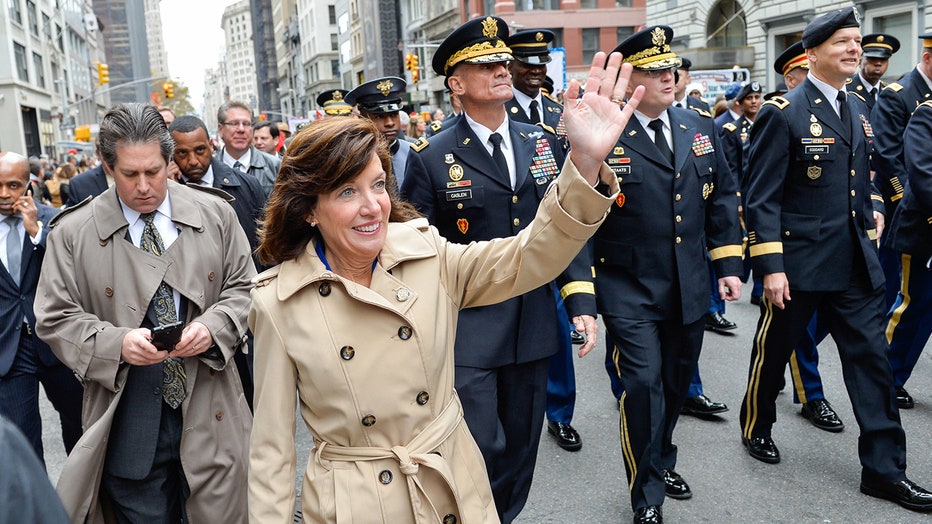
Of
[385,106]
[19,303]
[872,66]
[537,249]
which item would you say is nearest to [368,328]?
[537,249]

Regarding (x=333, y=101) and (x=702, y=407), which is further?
(x=333, y=101)

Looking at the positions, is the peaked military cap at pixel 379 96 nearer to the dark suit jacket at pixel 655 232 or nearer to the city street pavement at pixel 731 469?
the city street pavement at pixel 731 469

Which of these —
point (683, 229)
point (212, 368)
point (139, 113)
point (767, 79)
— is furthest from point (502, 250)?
point (767, 79)

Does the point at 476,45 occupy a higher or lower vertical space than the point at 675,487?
higher

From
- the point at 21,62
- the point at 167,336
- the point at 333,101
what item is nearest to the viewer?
the point at 167,336

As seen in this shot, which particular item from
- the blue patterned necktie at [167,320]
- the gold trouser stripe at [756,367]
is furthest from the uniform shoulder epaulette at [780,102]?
the blue patterned necktie at [167,320]

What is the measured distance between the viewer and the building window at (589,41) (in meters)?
50.1

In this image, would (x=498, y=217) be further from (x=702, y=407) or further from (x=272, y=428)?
(x=702, y=407)

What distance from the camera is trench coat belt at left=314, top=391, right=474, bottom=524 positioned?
2.45m

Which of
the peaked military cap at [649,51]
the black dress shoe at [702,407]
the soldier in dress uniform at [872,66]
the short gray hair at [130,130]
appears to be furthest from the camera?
the soldier in dress uniform at [872,66]

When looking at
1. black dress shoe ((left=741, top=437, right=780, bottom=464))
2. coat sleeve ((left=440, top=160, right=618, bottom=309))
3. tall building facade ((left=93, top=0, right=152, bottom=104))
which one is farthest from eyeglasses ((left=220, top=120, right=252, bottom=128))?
tall building facade ((left=93, top=0, right=152, bottom=104))

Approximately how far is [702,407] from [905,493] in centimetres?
173

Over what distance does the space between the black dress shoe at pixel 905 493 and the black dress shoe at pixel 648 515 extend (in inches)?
45.0

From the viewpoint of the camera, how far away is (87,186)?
5.75 meters
